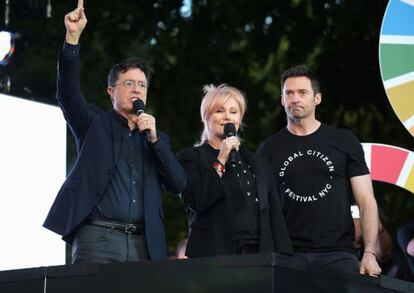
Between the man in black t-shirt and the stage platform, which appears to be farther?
the man in black t-shirt

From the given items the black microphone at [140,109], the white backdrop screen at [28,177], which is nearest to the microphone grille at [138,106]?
the black microphone at [140,109]

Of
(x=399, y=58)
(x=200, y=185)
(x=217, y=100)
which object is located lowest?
(x=200, y=185)

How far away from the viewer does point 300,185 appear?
6.60 m

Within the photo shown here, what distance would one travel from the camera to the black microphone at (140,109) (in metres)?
5.87

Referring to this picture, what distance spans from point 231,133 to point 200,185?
0.31m

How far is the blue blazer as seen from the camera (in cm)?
582

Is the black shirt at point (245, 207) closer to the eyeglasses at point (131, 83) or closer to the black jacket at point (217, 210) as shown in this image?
the black jacket at point (217, 210)

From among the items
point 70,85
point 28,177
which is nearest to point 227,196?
point 70,85

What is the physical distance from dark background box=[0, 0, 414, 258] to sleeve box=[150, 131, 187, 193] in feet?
20.9

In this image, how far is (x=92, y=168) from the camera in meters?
5.93

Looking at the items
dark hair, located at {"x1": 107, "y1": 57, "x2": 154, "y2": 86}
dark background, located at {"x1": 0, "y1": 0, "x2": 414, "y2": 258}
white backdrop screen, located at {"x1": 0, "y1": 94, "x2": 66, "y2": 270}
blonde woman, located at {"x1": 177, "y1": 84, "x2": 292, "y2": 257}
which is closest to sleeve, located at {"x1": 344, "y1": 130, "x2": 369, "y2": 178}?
blonde woman, located at {"x1": 177, "y1": 84, "x2": 292, "y2": 257}

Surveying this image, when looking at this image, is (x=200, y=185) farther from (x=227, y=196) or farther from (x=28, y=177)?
(x=28, y=177)

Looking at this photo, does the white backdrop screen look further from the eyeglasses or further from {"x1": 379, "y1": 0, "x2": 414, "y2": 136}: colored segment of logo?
{"x1": 379, "y1": 0, "x2": 414, "y2": 136}: colored segment of logo

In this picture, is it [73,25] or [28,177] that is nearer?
[73,25]
